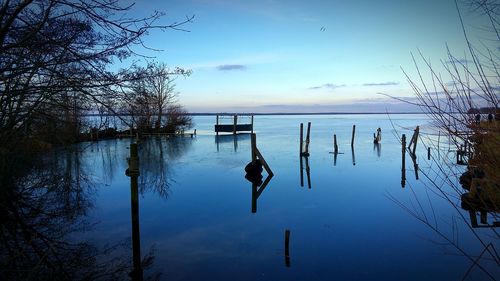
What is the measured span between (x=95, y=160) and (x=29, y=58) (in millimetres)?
27499

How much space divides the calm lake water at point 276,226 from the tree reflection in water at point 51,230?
150mm

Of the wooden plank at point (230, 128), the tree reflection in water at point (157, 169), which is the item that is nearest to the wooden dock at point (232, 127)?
the wooden plank at point (230, 128)

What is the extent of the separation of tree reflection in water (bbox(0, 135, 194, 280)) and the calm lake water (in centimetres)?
15

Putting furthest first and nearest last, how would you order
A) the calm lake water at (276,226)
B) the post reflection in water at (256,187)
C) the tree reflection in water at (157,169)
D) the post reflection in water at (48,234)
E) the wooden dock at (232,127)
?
the wooden dock at (232,127), the tree reflection in water at (157,169), the post reflection in water at (256,187), the calm lake water at (276,226), the post reflection in water at (48,234)

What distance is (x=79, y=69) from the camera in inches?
162

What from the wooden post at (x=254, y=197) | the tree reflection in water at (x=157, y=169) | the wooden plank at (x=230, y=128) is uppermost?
the wooden plank at (x=230, y=128)

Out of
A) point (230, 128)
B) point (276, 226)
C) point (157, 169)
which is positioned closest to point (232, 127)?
point (230, 128)

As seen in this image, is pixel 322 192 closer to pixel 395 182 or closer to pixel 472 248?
pixel 395 182

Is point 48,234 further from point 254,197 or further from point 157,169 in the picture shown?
point 157,169

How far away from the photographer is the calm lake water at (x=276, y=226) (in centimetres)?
851

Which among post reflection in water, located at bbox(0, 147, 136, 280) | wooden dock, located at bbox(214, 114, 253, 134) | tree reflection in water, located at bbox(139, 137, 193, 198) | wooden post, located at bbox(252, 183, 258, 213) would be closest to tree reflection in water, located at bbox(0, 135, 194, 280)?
post reflection in water, located at bbox(0, 147, 136, 280)

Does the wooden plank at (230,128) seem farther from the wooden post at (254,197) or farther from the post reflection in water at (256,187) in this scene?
the wooden post at (254,197)

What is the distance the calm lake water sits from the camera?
8508mm

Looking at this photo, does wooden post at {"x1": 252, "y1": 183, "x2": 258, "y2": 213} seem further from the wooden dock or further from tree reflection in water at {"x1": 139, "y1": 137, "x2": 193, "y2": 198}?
the wooden dock
